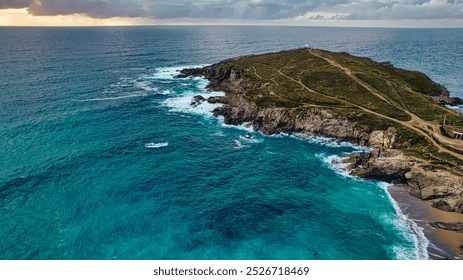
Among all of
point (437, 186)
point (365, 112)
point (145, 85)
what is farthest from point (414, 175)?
point (145, 85)

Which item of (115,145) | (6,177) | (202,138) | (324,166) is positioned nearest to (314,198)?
(324,166)

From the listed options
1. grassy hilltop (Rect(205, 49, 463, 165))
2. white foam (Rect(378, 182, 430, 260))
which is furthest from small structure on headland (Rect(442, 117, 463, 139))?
white foam (Rect(378, 182, 430, 260))

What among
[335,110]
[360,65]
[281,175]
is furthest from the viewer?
[360,65]

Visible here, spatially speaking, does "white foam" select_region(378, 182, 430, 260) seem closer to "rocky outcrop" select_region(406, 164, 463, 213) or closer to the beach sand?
the beach sand

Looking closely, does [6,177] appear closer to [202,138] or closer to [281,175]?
[202,138]

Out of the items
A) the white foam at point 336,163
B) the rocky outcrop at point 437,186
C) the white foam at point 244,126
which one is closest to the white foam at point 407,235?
the white foam at point 336,163

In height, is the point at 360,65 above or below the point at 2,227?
above
